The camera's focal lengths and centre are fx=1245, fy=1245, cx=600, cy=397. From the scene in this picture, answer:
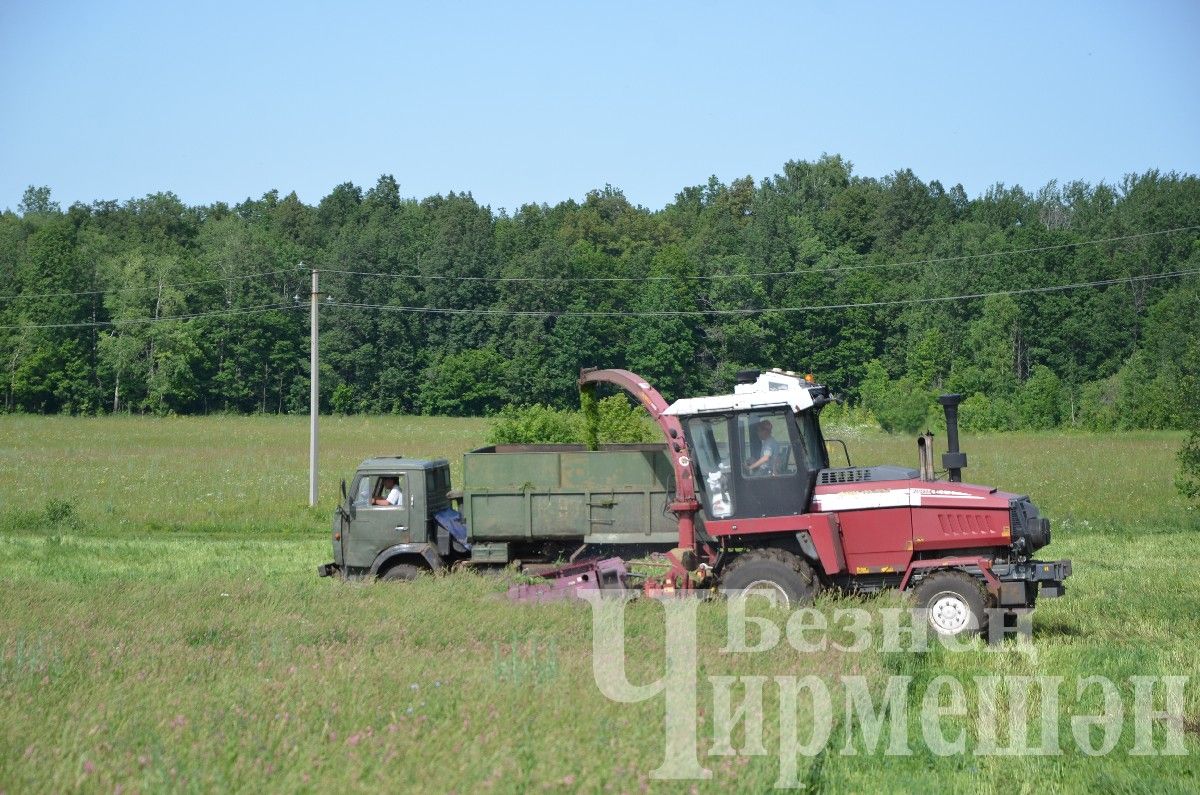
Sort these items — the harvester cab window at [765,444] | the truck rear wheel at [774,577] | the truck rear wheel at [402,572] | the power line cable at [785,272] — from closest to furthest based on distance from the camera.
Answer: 1. the truck rear wheel at [774,577]
2. the harvester cab window at [765,444]
3. the truck rear wheel at [402,572]
4. the power line cable at [785,272]

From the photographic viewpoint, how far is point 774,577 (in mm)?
13234

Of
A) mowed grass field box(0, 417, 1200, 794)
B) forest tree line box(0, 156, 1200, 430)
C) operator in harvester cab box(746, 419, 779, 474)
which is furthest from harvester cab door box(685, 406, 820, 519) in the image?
forest tree line box(0, 156, 1200, 430)

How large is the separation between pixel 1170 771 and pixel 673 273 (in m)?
73.3

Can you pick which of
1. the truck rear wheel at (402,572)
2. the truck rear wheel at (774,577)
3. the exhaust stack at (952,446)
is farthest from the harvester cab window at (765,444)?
the truck rear wheel at (402,572)

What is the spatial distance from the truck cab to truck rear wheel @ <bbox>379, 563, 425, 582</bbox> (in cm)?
2

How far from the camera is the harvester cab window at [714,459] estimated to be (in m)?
13.7

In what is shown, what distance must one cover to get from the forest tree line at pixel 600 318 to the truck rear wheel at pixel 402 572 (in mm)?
47669

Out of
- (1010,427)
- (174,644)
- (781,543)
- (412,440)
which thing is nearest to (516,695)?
(174,644)

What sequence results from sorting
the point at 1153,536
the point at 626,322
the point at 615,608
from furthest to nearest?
1. the point at 626,322
2. the point at 1153,536
3. the point at 615,608

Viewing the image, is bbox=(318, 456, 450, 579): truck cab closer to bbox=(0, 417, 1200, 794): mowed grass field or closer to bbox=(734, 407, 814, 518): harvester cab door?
bbox=(0, 417, 1200, 794): mowed grass field

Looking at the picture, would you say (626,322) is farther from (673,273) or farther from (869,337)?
(869,337)

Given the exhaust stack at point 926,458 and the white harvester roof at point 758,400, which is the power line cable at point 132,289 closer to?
the white harvester roof at point 758,400

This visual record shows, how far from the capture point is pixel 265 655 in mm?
10227

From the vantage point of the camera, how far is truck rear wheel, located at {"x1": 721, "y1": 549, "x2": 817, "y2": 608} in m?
13.1
